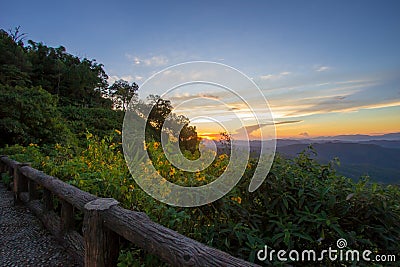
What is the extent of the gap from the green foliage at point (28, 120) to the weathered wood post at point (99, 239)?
885 cm

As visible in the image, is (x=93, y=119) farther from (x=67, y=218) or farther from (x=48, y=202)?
(x=67, y=218)

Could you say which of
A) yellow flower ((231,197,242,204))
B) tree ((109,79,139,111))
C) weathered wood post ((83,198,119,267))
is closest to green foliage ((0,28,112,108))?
tree ((109,79,139,111))

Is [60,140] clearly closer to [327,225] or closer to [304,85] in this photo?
[304,85]

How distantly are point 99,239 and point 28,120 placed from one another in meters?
9.63

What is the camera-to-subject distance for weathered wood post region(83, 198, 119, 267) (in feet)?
6.39

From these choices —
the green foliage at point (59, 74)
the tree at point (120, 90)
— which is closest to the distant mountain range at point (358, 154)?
the green foliage at point (59, 74)

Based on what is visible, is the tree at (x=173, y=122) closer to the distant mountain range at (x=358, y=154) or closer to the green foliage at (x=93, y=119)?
the distant mountain range at (x=358, y=154)

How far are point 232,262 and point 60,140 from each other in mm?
10726

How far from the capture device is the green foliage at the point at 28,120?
895 cm

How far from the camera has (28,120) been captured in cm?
945

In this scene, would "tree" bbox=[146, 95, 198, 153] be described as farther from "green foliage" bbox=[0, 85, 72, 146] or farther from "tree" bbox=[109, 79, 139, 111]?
"tree" bbox=[109, 79, 139, 111]

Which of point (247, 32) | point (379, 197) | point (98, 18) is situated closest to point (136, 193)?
point (379, 197)

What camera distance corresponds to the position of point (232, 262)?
1.12 metres

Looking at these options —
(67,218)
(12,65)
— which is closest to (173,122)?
(67,218)
